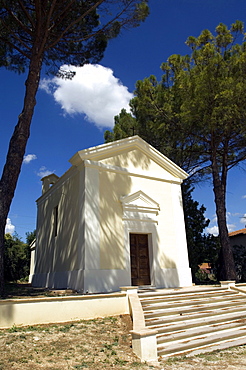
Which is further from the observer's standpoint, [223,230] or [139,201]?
[223,230]

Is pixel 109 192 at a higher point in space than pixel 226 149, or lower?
lower

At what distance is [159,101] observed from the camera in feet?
53.6

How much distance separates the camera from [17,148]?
375 inches

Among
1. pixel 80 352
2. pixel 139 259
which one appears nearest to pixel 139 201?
pixel 139 259

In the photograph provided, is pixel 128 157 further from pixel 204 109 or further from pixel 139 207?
pixel 204 109

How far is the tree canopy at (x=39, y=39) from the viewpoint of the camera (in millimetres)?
9453

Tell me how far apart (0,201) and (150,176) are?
620 cm

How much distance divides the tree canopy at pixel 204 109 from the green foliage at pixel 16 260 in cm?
1348

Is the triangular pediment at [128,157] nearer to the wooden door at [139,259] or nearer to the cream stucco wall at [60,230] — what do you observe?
the cream stucco wall at [60,230]

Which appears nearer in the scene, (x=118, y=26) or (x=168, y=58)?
(x=118, y=26)

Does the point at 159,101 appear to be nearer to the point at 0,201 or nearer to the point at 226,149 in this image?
the point at 226,149

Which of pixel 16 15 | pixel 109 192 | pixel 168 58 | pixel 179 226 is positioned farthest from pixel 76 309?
pixel 168 58

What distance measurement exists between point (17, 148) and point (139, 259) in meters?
6.08

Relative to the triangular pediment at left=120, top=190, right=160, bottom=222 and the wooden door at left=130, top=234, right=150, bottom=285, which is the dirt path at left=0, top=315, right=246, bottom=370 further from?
the triangular pediment at left=120, top=190, right=160, bottom=222
